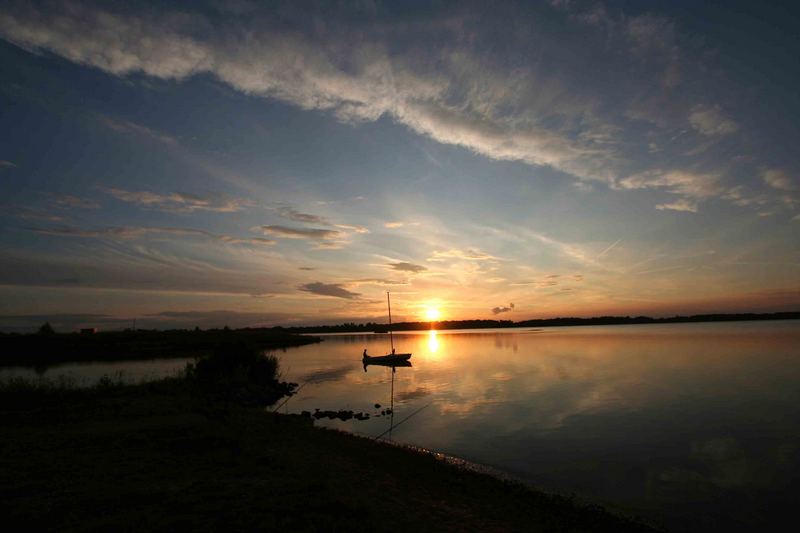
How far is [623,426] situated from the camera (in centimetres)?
2805

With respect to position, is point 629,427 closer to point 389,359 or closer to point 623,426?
point 623,426

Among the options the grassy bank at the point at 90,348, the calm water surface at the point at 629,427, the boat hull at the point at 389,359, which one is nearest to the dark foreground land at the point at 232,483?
the calm water surface at the point at 629,427

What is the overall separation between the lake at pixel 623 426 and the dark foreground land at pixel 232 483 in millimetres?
4492

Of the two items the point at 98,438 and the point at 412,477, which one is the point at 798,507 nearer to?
the point at 412,477

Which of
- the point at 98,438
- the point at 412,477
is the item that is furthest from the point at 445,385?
the point at 98,438

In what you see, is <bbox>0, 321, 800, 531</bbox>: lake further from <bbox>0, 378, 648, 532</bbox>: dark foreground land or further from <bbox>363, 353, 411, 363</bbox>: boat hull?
<bbox>363, 353, 411, 363</bbox>: boat hull

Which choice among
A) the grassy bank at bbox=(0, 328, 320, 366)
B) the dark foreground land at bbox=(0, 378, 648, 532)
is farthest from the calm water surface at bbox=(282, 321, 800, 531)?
the grassy bank at bbox=(0, 328, 320, 366)

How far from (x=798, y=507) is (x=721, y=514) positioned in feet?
10.5

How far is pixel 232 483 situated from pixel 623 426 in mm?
25425

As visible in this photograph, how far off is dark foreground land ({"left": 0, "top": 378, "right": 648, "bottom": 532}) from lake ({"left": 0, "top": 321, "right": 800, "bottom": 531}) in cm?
449

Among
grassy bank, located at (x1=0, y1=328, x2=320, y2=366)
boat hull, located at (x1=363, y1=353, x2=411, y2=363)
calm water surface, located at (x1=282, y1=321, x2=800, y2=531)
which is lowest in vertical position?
calm water surface, located at (x1=282, y1=321, x2=800, y2=531)

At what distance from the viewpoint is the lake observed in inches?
675

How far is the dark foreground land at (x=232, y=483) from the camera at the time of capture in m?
10.6

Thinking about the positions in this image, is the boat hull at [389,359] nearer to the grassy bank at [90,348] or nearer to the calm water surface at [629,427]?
the calm water surface at [629,427]
